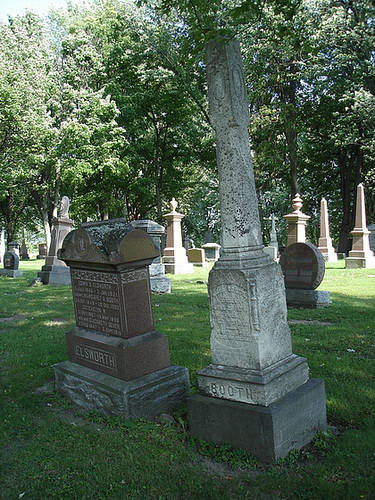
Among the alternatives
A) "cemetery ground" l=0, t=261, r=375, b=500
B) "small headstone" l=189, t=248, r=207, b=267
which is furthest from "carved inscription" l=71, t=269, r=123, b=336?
"small headstone" l=189, t=248, r=207, b=267

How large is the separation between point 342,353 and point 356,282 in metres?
7.56

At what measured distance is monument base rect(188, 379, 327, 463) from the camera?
308cm

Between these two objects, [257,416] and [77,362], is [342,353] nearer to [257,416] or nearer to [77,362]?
[257,416]

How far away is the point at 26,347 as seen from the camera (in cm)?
633

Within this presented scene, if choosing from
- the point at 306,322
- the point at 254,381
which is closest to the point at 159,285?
the point at 306,322

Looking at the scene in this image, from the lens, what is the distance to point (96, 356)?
172 inches

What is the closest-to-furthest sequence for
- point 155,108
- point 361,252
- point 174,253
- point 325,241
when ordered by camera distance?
point 361,252, point 174,253, point 325,241, point 155,108

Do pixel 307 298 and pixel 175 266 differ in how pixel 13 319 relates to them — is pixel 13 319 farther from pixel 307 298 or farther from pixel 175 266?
pixel 175 266

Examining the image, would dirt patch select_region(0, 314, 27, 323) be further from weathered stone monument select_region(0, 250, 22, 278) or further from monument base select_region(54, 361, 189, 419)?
weathered stone monument select_region(0, 250, 22, 278)

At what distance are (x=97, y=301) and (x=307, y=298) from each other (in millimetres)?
5564

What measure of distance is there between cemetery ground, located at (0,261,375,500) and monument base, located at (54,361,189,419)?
108 mm

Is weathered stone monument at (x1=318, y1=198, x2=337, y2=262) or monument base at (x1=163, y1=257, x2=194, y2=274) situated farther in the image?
weathered stone monument at (x1=318, y1=198, x2=337, y2=262)

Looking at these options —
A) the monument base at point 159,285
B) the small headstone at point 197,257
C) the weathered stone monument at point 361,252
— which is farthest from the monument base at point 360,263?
the monument base at point 159,285

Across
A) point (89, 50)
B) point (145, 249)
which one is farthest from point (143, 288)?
point (89, 50)
